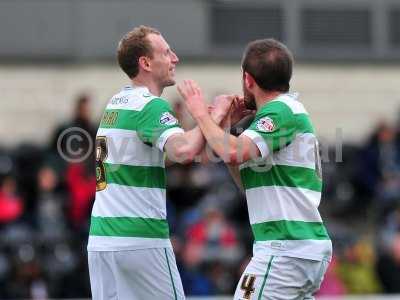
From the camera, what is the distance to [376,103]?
1472cm

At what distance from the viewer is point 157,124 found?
6129mm

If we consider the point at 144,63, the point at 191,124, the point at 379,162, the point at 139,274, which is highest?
the point at 144,63

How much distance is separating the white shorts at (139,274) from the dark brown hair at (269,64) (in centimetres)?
113

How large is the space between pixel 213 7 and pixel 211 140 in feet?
29.4

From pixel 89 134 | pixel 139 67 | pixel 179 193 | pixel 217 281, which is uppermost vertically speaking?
pixel 139 67

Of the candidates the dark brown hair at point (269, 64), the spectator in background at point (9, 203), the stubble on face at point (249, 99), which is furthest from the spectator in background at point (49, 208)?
the dark brown hair at point (269, 64)

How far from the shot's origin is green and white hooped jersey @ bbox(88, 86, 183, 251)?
6.19 metres

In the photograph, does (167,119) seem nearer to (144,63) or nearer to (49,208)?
(144,63)

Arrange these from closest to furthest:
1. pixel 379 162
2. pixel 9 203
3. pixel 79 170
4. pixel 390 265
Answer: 1. pixel 9 203
2. pixel 390 265
3. pixel 79 170
4. pixel 379 162

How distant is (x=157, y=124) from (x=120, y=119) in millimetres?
290

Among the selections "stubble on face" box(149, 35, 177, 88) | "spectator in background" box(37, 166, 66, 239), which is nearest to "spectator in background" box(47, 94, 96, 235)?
"spectator in background" box(37, 166, 66, 239)

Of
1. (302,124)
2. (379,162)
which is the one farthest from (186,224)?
(302,124)

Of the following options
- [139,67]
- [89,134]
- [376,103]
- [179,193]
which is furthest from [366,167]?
[139,67]

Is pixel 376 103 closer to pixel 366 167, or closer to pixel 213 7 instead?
pixel 366 167
